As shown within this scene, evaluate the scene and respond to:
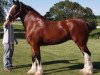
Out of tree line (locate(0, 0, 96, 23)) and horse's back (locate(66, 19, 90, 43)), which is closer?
horse's back (locate(66, 19, 90, 43))

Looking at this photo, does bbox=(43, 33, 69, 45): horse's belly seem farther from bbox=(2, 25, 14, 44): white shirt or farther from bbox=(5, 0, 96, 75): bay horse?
bbox=(2, 25, 14, 44): white shirt

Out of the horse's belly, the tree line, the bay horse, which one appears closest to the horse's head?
the bay horse

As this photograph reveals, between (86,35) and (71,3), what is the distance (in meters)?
30.9

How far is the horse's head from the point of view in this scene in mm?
10492

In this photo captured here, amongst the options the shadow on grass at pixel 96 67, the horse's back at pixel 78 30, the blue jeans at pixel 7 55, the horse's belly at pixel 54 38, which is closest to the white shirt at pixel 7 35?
the blue jeans at pixel 7 55

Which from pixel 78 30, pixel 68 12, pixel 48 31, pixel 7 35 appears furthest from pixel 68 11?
pixel 48 31

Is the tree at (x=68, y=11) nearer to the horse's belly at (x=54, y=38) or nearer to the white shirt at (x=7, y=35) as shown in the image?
the white shirt at (x=7, y=35)

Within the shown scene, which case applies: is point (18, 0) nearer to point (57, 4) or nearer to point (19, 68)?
point (19, 68)

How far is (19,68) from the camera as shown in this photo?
1185 cm

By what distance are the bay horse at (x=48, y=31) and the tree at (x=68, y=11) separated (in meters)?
28.6

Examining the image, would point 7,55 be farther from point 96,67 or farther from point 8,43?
point 96,67

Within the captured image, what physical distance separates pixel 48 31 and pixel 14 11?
4.38ft

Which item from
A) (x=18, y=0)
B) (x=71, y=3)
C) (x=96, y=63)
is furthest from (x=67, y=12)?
(x=18, y=0)

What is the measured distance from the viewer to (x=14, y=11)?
1052 centimetres
